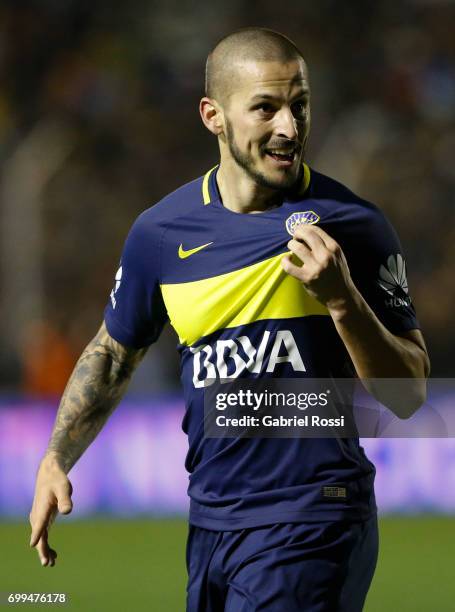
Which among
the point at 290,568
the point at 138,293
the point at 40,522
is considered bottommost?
the point at 290,568

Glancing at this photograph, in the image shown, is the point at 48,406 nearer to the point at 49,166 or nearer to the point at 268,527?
the point at 49,166

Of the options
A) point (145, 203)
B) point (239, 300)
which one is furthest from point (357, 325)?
point (145, 203)

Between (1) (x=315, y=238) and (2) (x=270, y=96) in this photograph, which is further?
(2) (x=270, y=96)

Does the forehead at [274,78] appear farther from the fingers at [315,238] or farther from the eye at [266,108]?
the fingers at [315,238]

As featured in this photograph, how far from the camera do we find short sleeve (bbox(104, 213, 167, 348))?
13.8 feet

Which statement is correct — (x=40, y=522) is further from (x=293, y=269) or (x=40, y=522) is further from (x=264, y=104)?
(x=264, y=104)

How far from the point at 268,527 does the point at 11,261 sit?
811cm

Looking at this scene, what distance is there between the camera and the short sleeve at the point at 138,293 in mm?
4207

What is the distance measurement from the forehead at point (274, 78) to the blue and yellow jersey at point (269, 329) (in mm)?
330

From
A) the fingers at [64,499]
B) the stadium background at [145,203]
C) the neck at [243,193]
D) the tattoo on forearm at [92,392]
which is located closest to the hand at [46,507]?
the fingers at [64,499]

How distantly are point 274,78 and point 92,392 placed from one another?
1.29 m

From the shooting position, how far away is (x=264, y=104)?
3830 mm

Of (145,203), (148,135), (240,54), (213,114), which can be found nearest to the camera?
(240,54)

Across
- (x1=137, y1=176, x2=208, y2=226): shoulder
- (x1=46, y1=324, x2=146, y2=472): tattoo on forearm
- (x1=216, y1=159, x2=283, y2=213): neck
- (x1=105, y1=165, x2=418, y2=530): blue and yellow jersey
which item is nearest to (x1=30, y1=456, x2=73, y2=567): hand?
(x1=46, y1=324, x2=146, y2=472): tattoo on forearm
